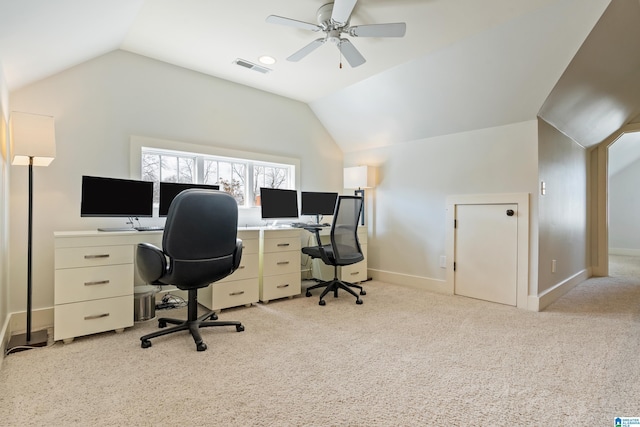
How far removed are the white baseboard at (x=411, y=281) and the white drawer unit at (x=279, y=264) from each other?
1356 mm

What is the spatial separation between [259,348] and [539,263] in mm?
2776

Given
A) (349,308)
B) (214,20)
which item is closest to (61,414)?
(349,308)

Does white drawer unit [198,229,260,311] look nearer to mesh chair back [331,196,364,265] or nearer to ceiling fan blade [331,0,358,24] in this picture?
mesh chair back [331,196,364,265]

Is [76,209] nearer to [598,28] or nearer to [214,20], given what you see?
[214,20]

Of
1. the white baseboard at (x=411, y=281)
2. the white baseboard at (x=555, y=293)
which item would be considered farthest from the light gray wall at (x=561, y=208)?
the white baseboard at (x=411, y=281)

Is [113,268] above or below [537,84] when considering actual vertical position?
below

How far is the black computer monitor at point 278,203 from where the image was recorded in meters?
3.64

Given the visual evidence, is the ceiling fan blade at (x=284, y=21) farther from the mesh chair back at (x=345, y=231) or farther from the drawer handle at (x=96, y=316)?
the drawer handle at (x=96, y=316)

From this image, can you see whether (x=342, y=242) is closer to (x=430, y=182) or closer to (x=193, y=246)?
(x=430, y=182)

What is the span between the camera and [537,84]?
2773 millimetres

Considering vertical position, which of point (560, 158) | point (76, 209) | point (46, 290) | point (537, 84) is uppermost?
point (537, 84)

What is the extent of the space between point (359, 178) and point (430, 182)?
955 mm

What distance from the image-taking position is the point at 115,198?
265 cm

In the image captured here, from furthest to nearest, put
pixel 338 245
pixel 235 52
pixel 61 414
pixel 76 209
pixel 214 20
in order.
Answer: pixel 338 245
pixel 235 52
pixel 76 209
pixel 214 20
pixel 61 414
